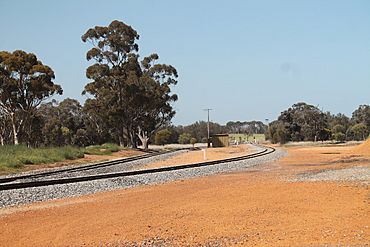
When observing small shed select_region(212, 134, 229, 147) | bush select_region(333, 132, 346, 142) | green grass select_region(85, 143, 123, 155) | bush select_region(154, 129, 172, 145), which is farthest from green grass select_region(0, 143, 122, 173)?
bush select_region(333, 132, 346, 142)

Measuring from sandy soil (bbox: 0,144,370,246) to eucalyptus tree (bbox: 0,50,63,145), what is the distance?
123 ft

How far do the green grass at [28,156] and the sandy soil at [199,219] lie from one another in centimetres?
1625

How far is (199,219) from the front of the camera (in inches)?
405

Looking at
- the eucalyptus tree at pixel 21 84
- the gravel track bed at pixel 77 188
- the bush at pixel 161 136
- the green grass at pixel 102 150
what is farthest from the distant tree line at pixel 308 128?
the gravel track bed at pixel 77 188

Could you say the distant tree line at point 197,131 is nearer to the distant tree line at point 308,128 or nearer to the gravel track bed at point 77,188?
the distant tree line at point 308,128

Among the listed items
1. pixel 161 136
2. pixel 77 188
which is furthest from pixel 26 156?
pixel 161 136

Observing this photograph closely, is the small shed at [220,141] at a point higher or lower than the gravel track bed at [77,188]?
higher

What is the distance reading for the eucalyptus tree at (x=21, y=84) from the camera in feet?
159

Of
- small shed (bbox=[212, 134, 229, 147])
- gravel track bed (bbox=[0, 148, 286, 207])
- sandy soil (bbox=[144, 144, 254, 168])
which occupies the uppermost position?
small shed (bbox=[212, 134, 229, 147])

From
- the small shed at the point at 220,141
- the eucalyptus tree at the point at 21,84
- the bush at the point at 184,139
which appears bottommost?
the small shed at the point at 220,141

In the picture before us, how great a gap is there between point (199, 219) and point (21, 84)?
4357 centimetres

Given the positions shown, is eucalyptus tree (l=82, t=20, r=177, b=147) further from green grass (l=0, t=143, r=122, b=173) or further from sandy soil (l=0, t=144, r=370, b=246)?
sandy soil (l=0, t=144, r=370, b=246)

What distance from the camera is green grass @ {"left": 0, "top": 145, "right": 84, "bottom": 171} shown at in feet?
96.3

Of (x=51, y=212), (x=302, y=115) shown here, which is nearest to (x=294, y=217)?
(x=51, y=212)
